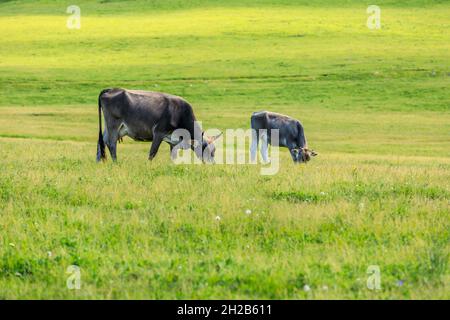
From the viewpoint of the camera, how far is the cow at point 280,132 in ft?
87.1

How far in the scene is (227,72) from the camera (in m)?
66.0

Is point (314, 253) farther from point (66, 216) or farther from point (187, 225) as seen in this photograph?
point (66, 216)

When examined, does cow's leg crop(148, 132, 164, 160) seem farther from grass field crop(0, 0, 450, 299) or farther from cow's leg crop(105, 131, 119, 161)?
cow's leg crop(105, 131, 119, 161)

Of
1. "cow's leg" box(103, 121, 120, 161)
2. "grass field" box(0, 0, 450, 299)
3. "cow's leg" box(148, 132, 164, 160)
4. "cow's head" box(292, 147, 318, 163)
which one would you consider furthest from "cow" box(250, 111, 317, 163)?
"cow's leg" box(103, 121, 120, 161)

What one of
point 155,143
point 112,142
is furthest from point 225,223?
point 112,142

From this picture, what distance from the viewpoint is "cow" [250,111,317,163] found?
26.6 m

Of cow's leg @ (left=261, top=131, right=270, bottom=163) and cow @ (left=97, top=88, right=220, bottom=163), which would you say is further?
cow's leg @ (left=261, top=131, right=270, bottom=163)

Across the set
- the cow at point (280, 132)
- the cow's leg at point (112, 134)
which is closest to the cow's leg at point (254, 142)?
the cow at point (280, 132)

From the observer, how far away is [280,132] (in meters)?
27.1

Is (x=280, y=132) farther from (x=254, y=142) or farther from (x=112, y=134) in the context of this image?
(x=112, y=134)

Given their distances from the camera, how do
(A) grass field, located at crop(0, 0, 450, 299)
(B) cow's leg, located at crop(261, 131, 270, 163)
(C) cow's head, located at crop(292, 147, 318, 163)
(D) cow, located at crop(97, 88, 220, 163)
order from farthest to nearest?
(B) cow's leg, located at crop(261, 131, 270, 163) → (C) cow's head, located at crop(292, 147, 318, 163) → (D) cow, located at crop(97, 88, 220, 163) → (A) grass field, located at crop(0, 0, 450, 299)
